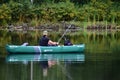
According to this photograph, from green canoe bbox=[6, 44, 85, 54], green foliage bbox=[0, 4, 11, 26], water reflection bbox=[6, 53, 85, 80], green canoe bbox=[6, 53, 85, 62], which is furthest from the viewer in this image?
green foliage bbox=[0, 4, 11, 26]

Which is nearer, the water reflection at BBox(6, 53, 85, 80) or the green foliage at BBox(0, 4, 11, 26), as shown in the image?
the water reflection at BBox(6, 53, 85, 80)

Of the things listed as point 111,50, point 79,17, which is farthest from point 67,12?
point 111,50

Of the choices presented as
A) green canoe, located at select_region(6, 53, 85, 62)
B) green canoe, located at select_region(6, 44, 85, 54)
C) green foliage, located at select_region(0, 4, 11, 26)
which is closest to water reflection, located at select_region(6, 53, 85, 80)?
green canoe, located at select_region(6, 53, 85, 62)

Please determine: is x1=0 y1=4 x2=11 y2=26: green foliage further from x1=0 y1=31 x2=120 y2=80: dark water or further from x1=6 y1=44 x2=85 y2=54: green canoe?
x1=0 y1=31 x2=120 y2=80: dark water

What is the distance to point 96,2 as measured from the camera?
56344 millimetres

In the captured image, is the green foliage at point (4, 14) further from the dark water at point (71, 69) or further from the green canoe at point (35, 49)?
the dark water at point (71, 69)

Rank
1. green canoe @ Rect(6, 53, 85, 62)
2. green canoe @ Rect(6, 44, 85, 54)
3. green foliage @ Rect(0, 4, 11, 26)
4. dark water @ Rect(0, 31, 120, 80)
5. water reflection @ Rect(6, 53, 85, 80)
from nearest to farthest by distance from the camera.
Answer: dark water @ Rect(0, 31, 120, 80), water reflection @ Rect(6, 53, 85, 80), green canoe @ Rect(6, 53, 85, 62), green canoe @ Rect(6, 44, 85, 54), green foliage @ Rect(0, 4, 11, 26)

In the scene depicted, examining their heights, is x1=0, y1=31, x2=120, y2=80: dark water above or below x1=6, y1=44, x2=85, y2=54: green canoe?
above

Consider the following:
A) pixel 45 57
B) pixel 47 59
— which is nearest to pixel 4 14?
pixel 45 57

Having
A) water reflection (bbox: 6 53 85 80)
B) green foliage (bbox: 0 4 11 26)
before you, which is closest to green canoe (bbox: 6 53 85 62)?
water reflection (bbox: 6 53 85 80)

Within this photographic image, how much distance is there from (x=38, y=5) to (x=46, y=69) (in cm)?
3566

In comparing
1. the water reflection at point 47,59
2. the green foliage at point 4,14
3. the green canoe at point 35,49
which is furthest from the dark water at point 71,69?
the green foliage at point 4,14

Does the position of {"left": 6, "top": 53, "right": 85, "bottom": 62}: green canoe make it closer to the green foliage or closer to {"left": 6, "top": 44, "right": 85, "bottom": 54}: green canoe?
{"left": 6, "top": 44, "right": 85, "bottom": 54}: green canoe

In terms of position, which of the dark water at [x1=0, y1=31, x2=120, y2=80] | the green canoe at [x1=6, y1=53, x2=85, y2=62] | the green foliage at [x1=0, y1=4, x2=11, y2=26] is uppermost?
the dark water at [x1=0, y1=31, x2=120, y2=80]
